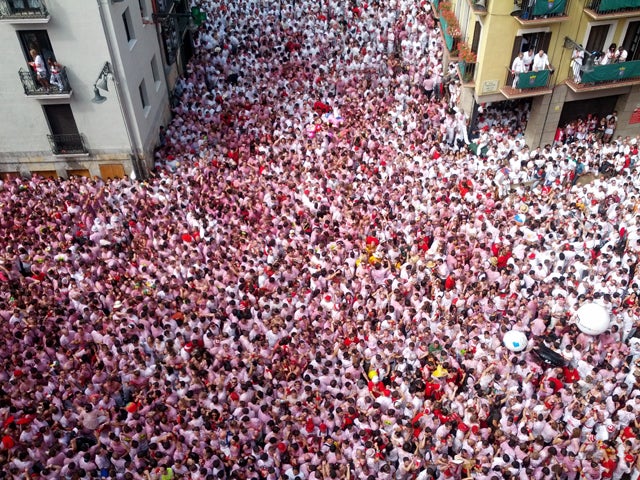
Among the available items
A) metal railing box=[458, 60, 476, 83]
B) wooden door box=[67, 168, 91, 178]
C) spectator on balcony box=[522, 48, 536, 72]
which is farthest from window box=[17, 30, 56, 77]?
spectator on balcony box=[522, 48, 536, 72]

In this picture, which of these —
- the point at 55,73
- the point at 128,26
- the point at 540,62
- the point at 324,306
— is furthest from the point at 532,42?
the point at 55,73

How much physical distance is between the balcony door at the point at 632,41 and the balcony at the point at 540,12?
2598 millimetres

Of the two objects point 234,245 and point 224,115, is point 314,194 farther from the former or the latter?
point 224,115

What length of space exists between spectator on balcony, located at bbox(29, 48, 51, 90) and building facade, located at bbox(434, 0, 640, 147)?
45.8ft

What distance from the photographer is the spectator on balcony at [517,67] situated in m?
19.4

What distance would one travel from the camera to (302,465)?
1066cm

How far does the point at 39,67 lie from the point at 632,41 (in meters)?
19.5

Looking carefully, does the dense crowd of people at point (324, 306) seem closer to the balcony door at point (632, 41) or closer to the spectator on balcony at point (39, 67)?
the spectator on balcony at point (39, 67)

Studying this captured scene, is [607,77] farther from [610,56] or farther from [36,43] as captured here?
[36,43]

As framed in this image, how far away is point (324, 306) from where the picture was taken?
13875mm

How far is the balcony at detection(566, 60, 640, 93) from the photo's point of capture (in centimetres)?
1931

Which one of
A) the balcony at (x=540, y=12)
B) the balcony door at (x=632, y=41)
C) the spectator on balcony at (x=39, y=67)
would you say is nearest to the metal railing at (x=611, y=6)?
the balcony at (x=540, y=12)

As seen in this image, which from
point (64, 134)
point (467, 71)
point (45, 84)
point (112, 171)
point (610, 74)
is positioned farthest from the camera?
point (467, 71)

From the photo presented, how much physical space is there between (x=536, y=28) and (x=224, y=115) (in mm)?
11421
